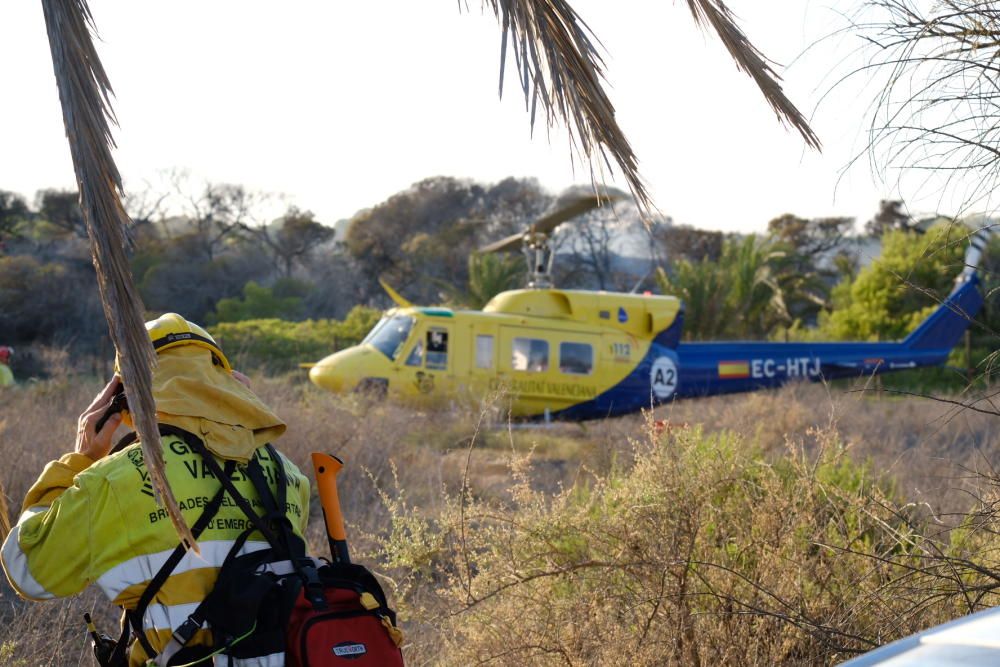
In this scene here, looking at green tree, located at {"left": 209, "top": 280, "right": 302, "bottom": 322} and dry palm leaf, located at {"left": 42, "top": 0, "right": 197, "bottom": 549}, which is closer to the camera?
dry palm leaf, located at {"left": 42, "top": 0, "right": 197, "bottom": 549}

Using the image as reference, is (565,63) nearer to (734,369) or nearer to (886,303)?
(734,369)

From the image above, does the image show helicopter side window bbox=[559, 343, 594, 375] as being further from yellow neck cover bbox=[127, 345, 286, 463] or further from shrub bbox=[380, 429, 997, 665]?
yellow neck cover bbox=[127, 345, 286, 463]

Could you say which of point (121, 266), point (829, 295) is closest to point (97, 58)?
point (121, 266)

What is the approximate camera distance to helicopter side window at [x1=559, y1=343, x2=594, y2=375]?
A: 46.7 feet

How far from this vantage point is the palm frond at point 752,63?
11.1 ft

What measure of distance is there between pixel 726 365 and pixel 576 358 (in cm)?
257

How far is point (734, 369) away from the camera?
15.2m

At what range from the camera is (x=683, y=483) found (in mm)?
4168

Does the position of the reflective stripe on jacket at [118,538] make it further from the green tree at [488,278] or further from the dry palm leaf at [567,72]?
the green tree at [488,278]

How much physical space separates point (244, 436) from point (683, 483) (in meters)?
2.06

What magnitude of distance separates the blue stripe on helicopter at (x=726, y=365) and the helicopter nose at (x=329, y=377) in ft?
11.0

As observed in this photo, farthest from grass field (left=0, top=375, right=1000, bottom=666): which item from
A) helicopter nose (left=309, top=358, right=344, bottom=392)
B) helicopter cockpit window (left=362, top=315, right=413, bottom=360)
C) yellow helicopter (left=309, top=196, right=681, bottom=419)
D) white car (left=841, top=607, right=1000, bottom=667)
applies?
helicopter cockpit window (left=362, top=315, right=413, bottom=360)

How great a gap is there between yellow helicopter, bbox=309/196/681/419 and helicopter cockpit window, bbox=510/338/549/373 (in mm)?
15

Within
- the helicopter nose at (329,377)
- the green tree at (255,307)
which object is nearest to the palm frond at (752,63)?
the helicopter nose at (329,377)
